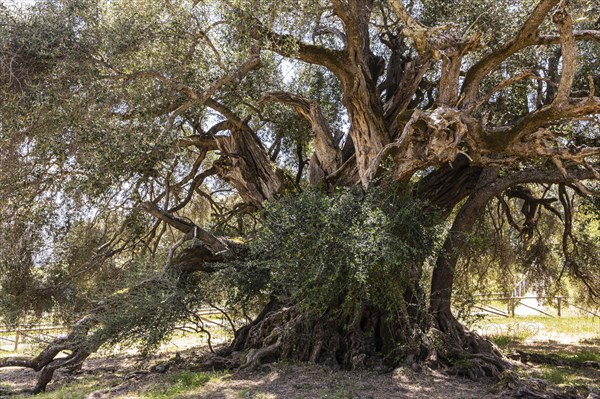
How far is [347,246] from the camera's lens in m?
7.06

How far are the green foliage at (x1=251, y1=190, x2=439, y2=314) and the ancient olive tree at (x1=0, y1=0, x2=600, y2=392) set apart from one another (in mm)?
32

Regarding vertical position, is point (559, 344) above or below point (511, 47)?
below

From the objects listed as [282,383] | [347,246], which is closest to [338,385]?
[282,383]

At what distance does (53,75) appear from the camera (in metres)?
7.70

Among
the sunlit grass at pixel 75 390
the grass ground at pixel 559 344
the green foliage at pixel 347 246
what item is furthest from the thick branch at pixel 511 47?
the sunlit grass at pixel 75 390

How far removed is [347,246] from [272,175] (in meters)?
4.73

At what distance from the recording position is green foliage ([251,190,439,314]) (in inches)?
279

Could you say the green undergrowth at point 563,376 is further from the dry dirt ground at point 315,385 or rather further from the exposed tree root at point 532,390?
the dry dirt ground at point 315,385

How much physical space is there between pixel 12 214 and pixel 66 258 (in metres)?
2.83

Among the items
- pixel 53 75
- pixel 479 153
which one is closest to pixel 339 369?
pixel 479 153

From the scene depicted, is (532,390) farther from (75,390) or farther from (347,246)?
(75,390)

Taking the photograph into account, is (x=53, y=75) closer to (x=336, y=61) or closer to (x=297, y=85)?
(x=336, y=61)

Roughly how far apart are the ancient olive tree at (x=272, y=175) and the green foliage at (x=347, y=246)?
0.03 meters

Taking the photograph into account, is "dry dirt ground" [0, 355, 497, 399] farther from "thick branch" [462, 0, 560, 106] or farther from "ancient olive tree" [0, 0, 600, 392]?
"thick branch" [462, 0, 560, 106]
